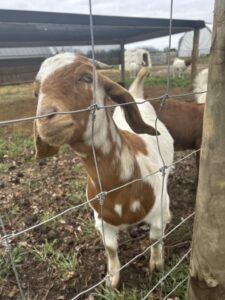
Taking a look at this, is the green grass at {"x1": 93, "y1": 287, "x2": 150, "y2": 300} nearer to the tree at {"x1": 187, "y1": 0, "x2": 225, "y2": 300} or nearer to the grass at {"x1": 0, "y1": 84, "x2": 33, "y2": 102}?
the tree at {"x1": 187, "y1": 0, "x2": 225, "y2": 300}

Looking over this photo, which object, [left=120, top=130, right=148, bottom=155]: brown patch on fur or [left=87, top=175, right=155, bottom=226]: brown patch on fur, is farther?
[left=120, top=130, right=148, bottom=155]: brown patch on fur

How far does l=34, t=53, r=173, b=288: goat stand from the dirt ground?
25cm

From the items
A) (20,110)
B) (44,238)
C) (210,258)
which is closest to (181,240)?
(44,238)

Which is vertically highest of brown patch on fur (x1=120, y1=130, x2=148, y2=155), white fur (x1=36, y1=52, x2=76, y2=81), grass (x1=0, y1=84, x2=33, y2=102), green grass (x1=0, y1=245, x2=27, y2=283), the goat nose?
white fur (x1=36, y1=52, x2=76, y2=81)

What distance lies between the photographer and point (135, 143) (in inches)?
84.0

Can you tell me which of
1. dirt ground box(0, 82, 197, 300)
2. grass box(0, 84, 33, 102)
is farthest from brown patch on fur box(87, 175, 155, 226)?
grass box(0, 84, 33, 102)

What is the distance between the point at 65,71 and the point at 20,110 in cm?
660

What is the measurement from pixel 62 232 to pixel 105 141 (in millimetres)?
1271

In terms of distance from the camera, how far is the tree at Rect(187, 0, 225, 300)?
1.08 meters

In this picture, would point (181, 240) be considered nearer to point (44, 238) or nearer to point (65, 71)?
point (44, 238)

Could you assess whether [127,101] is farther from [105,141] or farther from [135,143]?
[135,143]

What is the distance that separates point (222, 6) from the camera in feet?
3.35

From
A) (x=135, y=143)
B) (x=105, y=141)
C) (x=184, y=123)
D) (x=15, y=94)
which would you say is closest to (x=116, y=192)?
(x=105, y=141)

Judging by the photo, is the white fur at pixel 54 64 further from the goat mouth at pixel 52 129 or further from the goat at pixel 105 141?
the goat mouth at pixel 52 129
